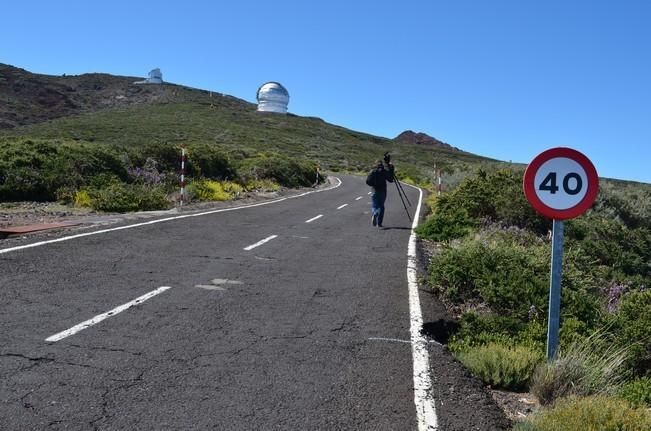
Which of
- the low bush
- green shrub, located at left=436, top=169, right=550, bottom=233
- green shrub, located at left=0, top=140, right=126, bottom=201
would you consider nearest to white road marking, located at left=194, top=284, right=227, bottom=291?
the low bush

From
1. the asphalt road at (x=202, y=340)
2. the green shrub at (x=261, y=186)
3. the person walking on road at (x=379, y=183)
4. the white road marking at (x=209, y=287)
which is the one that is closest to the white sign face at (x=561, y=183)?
the asphalt road at (x=202, y=340)

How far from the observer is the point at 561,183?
15.6ft

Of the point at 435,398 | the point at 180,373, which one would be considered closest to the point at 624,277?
the point at 435,398

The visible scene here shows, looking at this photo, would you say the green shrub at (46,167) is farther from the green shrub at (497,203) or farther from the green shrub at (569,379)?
the green shrub at (569,379)

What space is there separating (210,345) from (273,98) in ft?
354

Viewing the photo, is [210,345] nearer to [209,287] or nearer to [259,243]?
[209,287]

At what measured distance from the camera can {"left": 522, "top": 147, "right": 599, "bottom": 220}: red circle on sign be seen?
15.4 feet

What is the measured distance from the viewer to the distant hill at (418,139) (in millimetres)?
128962

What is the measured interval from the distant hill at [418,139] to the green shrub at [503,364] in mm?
124858

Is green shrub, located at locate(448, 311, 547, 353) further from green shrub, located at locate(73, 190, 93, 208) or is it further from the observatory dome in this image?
the observatory dome

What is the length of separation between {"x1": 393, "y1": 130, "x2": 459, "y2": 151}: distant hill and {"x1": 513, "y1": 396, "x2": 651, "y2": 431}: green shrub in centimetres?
12609

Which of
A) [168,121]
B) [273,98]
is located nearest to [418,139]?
[273,98]

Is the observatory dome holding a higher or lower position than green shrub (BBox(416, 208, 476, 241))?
higher

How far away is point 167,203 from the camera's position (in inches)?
678
